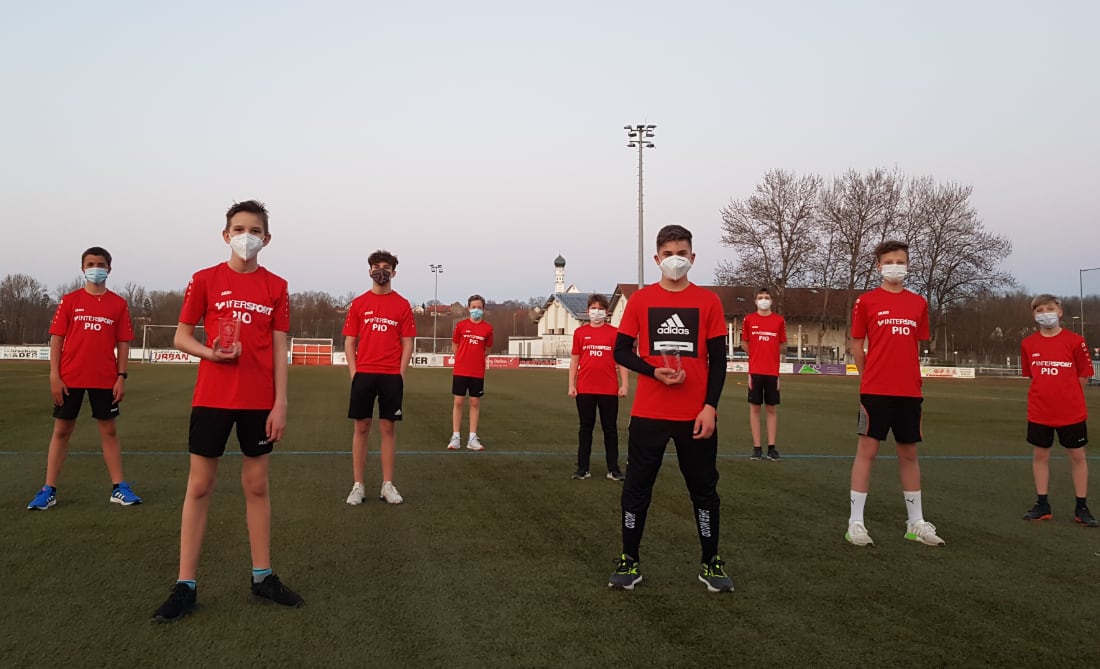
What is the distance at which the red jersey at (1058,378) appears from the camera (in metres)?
6.04

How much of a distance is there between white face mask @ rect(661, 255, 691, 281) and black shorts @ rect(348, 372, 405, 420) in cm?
310

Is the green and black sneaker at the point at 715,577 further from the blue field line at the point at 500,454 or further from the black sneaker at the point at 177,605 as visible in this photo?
the blue field line at the point at 500,454

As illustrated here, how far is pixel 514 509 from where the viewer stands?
237 inches

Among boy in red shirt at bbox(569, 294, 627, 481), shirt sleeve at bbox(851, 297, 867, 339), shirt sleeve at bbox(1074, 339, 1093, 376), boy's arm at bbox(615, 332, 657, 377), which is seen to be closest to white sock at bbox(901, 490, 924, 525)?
shirt sleeve at bbox(851, 297, 867, 339)

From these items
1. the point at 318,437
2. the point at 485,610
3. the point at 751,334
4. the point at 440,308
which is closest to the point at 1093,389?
the point at 751,334

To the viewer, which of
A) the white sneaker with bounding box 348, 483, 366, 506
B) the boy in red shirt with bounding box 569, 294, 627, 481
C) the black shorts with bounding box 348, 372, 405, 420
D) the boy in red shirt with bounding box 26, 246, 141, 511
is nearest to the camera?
the boy in red shirt with bounding box 26, 246, 141, 511

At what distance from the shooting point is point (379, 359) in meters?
6.36

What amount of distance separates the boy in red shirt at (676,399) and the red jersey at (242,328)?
1.98 meters

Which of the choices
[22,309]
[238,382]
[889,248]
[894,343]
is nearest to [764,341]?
[889,248]

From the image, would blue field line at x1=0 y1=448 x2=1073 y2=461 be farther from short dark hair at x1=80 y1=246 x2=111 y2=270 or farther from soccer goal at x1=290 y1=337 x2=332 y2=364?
soccer goal at x1=290 y1=337 x2=332 y2=364

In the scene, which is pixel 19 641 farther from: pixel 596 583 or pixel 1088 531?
pixel 1088 531

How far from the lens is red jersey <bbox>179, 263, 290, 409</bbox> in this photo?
355 centimetres

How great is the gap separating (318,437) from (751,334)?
6.75 m

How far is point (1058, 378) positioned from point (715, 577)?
13.9 feet
